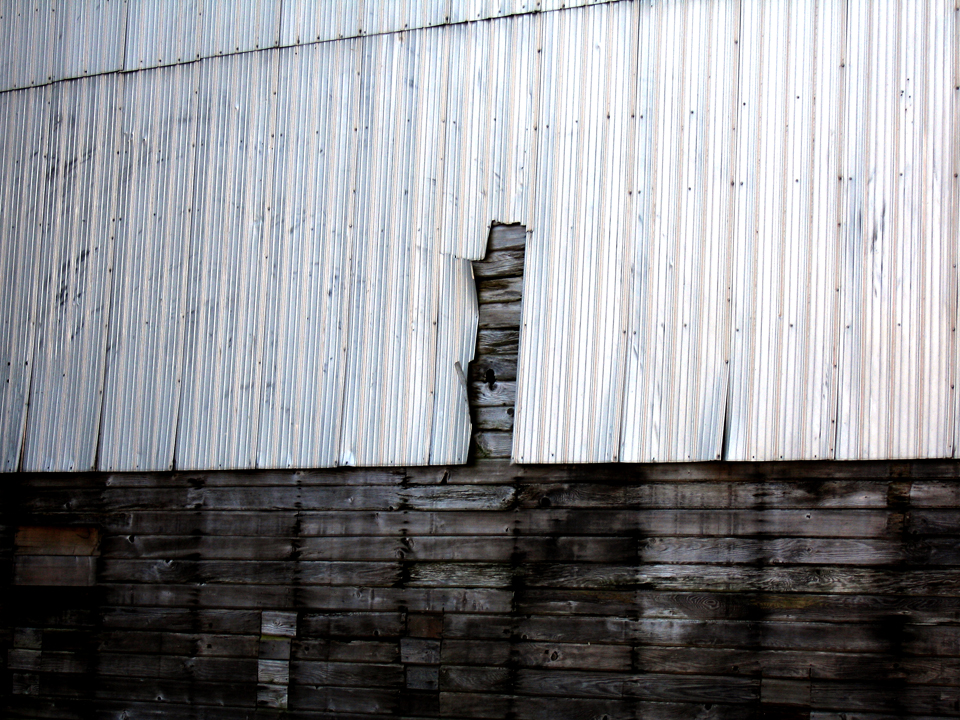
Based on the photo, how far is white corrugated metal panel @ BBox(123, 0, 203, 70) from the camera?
8172 millimetres

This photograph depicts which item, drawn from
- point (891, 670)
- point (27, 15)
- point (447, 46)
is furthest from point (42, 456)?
point (891, 670)

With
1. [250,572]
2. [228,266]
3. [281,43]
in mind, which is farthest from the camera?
[281,43]

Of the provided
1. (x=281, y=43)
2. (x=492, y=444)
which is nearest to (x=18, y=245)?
Answer: (x=281, y=43)

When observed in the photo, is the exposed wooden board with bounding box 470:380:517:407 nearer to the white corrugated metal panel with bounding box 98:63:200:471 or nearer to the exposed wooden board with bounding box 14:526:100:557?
the white corrugated metal panel with bounding box 98:63:200:471

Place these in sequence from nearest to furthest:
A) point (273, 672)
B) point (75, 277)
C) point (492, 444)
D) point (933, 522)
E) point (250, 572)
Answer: point (933, 522) → point (492, 444) → point (273, 672) → point (250, 572) → point (75, 277)

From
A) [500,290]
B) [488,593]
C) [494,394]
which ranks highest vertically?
[500,290]

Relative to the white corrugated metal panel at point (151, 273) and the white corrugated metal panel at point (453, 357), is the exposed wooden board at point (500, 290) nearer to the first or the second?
the white corrugated metal panel at point (453, 357)

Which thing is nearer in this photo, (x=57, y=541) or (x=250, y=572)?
(x=250, y=572)

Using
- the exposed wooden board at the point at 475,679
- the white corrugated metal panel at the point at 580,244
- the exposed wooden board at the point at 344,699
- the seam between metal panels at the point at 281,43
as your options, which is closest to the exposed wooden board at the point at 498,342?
the white corrugated metal panel at the point at 580,244

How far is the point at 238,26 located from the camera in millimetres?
8031

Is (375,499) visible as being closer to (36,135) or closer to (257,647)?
(257,647)

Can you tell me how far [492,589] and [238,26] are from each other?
15.4 feet

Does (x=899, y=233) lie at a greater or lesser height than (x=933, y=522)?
greater

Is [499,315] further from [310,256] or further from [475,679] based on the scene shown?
[475,679]
